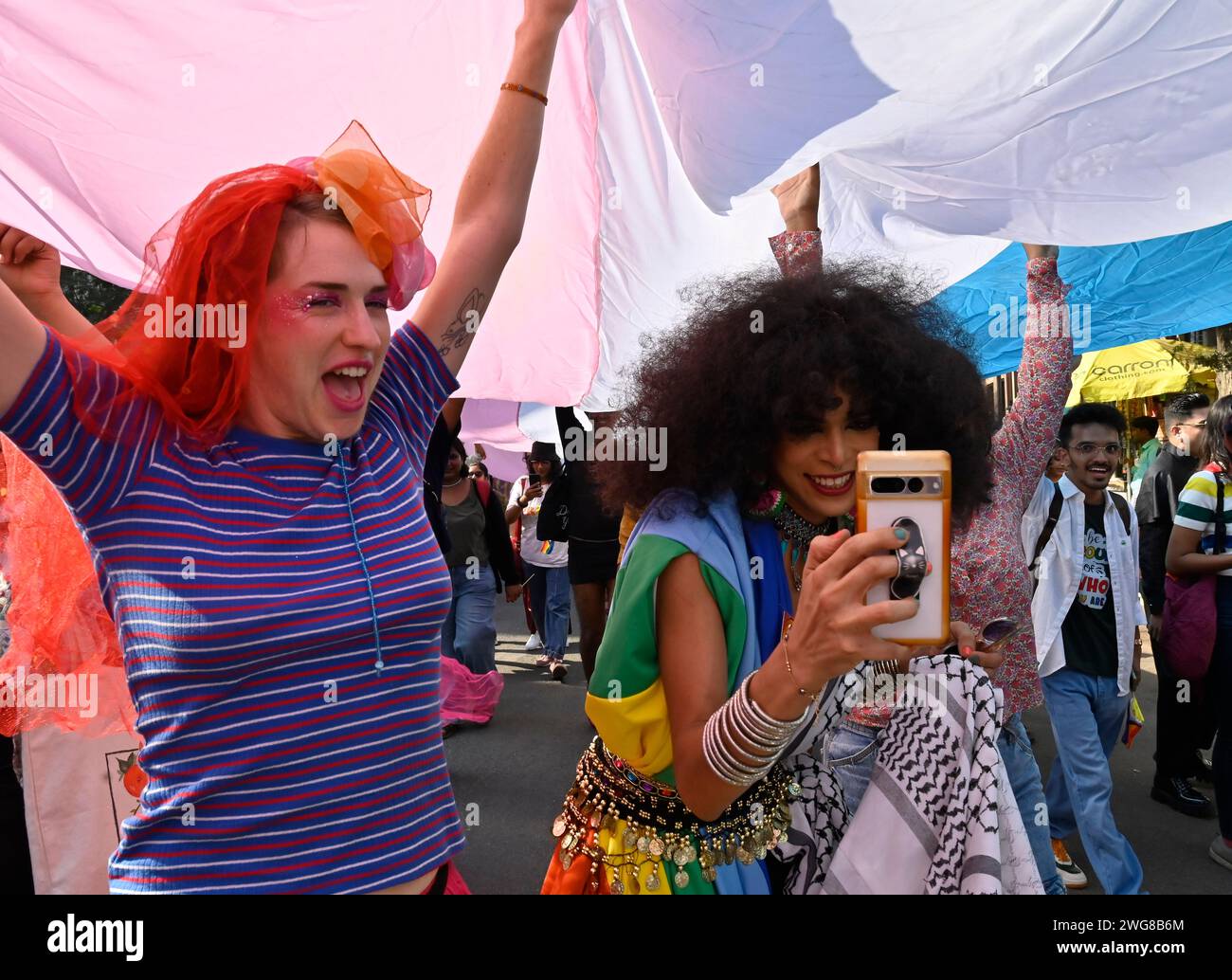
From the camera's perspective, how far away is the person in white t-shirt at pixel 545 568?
8336 mm

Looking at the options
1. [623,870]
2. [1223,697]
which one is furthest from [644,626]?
[1223,697]

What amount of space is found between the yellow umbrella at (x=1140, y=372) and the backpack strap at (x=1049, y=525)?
896 centimetres

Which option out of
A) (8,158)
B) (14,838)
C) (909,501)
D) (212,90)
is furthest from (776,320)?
(14,838)

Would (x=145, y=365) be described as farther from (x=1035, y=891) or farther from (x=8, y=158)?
(x=1035, y=891)

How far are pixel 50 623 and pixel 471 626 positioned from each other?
4.14 m

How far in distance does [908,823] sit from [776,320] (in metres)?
0.97

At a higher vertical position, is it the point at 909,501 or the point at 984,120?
the point at 984,120

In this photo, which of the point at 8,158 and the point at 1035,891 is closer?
the point at 1035,891

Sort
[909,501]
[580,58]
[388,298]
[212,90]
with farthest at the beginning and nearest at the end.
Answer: [580,58]
[212,90]
[388,298]
[909,501]

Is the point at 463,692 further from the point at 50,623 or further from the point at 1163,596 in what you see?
the point at 1163,596

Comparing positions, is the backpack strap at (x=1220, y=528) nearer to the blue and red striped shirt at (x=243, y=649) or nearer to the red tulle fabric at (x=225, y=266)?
the red tulle fabric at (x=225, y=266)

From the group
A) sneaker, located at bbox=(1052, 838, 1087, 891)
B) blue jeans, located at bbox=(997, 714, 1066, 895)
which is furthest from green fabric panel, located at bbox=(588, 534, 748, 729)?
sneaker, located at bbox=(1052, 838, 1087, 891)

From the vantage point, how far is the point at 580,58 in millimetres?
2271
